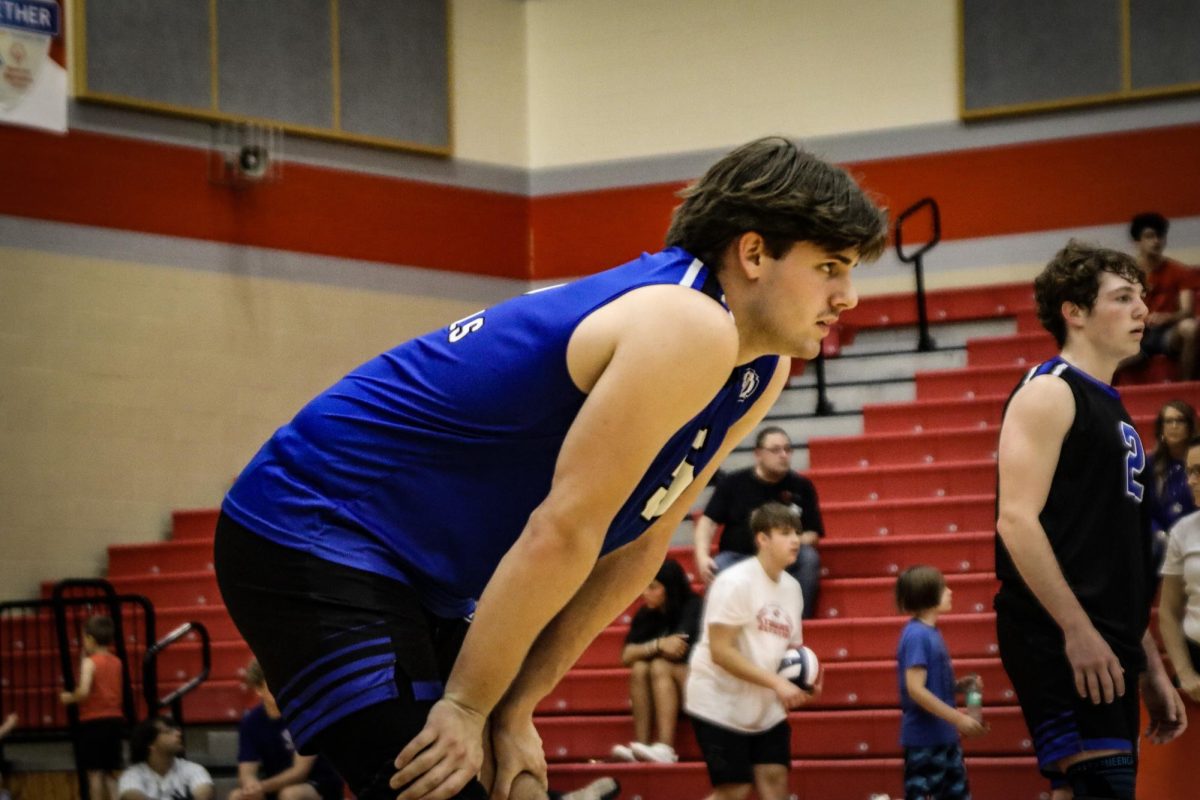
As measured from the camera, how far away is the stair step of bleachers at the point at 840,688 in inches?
354

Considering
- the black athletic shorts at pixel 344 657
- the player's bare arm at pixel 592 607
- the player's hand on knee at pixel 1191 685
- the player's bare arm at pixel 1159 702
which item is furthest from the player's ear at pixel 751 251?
the player's hand on knee at pixel 1191 685

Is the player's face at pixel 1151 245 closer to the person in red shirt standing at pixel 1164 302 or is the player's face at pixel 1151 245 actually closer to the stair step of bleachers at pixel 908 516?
the person in red shirt standing at pixel 1164 302

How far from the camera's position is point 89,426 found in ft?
40.8

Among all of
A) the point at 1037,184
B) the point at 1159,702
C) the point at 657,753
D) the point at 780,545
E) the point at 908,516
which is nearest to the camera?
the point at 1159,702

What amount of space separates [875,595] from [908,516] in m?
0.96

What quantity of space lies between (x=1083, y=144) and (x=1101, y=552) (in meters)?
10.0

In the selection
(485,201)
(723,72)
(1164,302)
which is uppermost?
(723,72)

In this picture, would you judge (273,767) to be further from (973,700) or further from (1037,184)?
(1037,184)

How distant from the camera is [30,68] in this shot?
11.0 meters

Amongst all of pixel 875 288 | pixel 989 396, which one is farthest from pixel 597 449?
pixel 875 288

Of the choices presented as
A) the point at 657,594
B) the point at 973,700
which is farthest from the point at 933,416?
the point at 973,700

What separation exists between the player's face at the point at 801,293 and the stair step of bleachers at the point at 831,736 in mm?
6607

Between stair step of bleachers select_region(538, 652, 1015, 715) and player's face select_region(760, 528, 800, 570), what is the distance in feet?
5.33

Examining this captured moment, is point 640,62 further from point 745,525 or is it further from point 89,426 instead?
point 745,525
